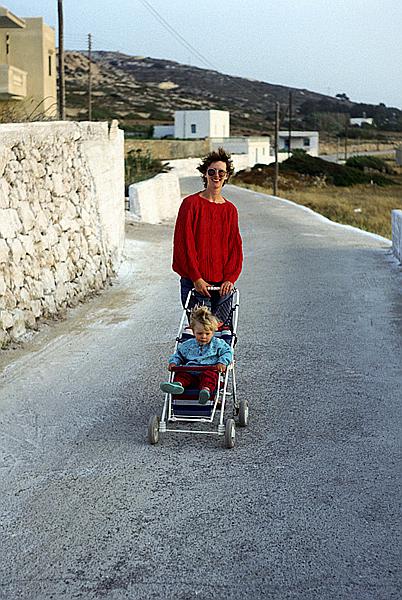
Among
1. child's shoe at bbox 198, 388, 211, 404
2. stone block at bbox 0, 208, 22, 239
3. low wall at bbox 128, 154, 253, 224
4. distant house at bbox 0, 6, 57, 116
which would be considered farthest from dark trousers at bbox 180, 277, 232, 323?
distant house at bbox 0, 6, 57, 116

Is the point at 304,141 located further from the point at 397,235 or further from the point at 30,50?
the point at 397,235

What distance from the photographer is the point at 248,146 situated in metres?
76.1

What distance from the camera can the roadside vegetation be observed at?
4081cm

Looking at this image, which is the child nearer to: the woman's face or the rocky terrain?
the woman's face

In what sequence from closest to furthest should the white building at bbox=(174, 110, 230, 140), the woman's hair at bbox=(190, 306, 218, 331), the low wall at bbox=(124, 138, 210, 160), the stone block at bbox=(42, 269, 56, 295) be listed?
the woman's hair at bbox=(190, 306, 218, 331) < the stone block at bbox=(42, 269, 56, 295) < the low wall at bbox=(124, 138, 210, 160) < the white building at bbox=(174, 110, 230, 140)

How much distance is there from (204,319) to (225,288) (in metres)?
0.57

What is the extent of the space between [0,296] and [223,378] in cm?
321

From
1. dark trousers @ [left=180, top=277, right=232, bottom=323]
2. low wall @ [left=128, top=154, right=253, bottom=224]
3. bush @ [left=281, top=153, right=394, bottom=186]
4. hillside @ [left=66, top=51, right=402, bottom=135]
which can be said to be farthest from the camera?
hillside @ [left=66, top=51, right=402, bottom=135]

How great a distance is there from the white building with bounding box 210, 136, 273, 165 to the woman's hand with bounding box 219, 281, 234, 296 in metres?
68.5

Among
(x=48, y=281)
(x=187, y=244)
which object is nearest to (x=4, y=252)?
(x=48, y=281)

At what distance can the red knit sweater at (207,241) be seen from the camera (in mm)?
6914

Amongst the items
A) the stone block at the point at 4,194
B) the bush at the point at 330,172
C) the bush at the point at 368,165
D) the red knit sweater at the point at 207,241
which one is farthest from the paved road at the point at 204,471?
the bush at the point at 368,165

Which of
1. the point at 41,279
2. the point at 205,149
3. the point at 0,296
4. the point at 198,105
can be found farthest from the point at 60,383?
the point at 198,105

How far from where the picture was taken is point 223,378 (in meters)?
6.67
